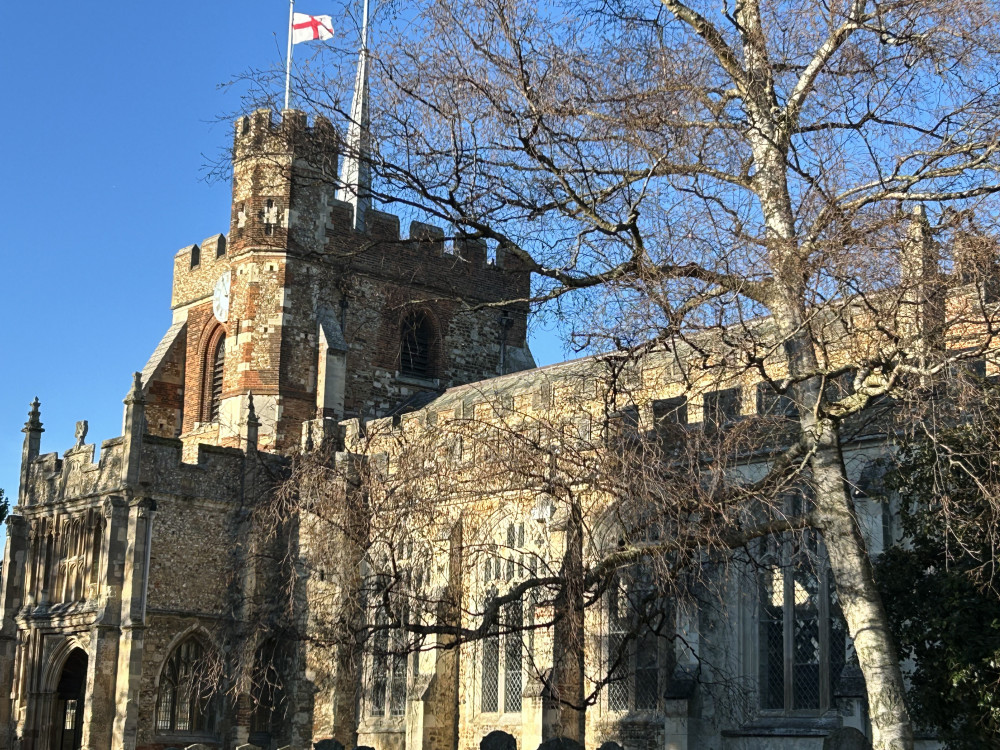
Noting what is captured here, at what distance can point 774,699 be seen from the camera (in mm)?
17219

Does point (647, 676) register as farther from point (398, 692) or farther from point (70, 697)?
point (70, 697)

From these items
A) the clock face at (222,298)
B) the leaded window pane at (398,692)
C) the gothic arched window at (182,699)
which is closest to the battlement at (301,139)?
the leaded window pane at (398,692)

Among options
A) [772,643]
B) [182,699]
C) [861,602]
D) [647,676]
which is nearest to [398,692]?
[182,699]

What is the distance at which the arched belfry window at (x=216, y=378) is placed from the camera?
31031mm

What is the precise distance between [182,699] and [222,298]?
946 cm

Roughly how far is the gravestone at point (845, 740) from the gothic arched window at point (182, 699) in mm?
15976

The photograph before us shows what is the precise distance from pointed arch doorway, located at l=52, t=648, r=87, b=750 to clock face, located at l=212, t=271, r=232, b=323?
7.97 meters

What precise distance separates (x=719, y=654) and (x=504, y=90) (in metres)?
9.08

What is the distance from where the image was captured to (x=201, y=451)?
86.9 ft

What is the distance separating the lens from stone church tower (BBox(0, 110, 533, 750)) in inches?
987

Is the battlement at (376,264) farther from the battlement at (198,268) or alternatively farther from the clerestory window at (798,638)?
the clerestory window at (798,638)

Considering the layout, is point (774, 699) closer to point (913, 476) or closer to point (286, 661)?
point (913, 476)

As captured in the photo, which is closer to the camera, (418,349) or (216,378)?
(216,378)

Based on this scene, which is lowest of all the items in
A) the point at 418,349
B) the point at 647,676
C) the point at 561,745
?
the point at 561,745
